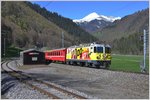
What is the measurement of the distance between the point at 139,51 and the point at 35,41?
178 feet

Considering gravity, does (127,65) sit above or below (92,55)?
below

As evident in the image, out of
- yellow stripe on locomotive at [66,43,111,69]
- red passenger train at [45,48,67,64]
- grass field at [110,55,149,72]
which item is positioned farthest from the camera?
red passenger train at [45,48,67,64]

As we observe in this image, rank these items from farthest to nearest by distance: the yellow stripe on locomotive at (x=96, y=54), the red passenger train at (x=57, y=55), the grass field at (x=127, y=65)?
the red passenger train at (x=57, y=55), the grass field at (x=127, y=65), the yellow stripe on locomotive at (x=96, y=54)

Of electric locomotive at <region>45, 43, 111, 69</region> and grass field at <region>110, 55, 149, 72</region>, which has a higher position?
electric locomotive at <region>45, 43, 111, 69</region>

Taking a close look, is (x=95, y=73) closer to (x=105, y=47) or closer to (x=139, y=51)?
(x=105, y=47)

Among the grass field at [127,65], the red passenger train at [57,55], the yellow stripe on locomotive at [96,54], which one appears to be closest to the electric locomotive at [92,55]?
the yellow stripe on locomotive at [96,54]

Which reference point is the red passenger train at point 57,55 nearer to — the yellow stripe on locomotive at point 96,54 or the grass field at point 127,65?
the grass field at point 127,65

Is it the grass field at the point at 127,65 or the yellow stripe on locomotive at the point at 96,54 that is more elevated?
the yellow stripe on locomotive at the point at 96,54

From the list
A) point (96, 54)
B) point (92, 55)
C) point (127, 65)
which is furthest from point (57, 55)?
point (96, 54)

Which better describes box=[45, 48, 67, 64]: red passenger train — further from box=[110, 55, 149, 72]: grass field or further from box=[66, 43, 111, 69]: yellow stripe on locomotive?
box=[66, 43, 111, 69]: yellow stripe on locomotive

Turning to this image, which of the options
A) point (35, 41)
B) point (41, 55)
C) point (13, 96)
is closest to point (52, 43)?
point (35, 41)

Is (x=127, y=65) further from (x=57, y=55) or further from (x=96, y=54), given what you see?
(x=96, y=54)

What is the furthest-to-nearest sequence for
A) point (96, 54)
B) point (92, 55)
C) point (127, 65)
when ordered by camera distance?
1. point (127, 65)
2. point (92, 55)
3. point (96, 54)

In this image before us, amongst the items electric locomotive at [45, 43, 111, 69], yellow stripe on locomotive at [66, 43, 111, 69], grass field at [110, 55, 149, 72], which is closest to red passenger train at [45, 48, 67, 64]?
electric locomotive at [45, 43, 111, 69]
